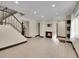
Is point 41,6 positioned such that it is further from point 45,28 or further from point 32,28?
point 45,28

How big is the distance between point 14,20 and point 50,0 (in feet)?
16.1

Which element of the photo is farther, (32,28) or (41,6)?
(32,28)

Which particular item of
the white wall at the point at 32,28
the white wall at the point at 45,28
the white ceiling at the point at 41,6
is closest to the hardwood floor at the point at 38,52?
the white ceiling at the point at 41,6

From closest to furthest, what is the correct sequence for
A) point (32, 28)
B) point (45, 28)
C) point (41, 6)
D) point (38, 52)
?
1. point (38, 52)
2. point (41, 6)
3. point (32, 28)
4. point (45, 28)

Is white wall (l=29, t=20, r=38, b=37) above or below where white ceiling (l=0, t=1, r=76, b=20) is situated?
below

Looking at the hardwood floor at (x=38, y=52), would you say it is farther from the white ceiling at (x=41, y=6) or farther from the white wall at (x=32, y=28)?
the white wall at (x=32, y=28)

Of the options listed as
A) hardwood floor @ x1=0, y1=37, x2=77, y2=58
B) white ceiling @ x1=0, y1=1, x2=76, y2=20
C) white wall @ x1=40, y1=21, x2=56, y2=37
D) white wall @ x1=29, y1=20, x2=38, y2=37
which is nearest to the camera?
hardwood floor @ x1=0, y1=37, x2=77, y2=58

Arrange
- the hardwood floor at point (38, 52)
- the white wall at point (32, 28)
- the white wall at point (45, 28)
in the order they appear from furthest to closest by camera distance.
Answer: the white wall at point (45, 28) → the white wall at point (32, 28) → the hardwood floor at point (38, 52)

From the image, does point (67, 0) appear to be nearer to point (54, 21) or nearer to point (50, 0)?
point (50, 0)

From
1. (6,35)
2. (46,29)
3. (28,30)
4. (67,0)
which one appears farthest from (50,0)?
(46,29)

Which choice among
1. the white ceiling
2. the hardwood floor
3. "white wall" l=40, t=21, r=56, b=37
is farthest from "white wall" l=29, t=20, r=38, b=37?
the hardwood floor

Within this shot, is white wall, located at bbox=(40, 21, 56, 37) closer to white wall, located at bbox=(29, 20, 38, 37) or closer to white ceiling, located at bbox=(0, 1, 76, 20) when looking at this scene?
white wall, located at bbox=(29, 20, 38, 37)

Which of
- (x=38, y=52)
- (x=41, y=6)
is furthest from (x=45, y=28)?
(x=38, y=52)

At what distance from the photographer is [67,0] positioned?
4.95m
